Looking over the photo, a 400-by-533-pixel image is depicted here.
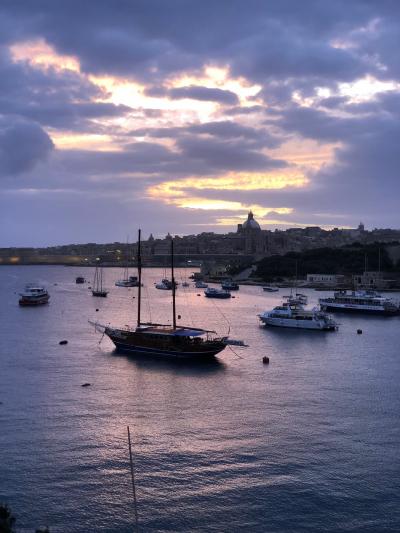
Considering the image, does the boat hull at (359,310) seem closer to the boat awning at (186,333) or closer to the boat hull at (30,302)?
the boat awning at (186,333)

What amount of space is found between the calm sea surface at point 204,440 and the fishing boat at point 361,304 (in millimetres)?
19135

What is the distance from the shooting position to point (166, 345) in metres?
27.5

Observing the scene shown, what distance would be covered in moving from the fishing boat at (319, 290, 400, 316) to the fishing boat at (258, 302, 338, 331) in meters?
9.70

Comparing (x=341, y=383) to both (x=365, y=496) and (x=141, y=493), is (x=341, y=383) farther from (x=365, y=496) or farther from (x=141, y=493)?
(x=141, y=493)

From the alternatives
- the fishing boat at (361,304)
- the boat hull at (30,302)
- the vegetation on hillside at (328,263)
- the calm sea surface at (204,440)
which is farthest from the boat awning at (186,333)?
the vegetation on hillside at (328,263)

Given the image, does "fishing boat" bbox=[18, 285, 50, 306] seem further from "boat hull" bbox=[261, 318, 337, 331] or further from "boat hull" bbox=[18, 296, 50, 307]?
"boat hull" bbox=[261, 318, 337, 331]

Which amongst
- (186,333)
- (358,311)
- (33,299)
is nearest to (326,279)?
(358,311)

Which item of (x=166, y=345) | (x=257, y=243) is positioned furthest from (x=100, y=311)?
(x=257, y=243)

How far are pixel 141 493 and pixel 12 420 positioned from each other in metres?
6.08

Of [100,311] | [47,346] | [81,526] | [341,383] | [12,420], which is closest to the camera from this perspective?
[81,526]

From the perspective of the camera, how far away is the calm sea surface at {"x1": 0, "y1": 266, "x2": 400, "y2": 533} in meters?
12.2

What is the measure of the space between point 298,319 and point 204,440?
24.0 metres

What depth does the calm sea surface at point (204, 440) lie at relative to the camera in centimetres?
1218

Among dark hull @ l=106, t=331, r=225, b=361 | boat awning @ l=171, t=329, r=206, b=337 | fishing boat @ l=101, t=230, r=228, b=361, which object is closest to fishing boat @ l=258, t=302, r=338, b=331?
fishing boat @ l=101, t=230, r=228, b=361
